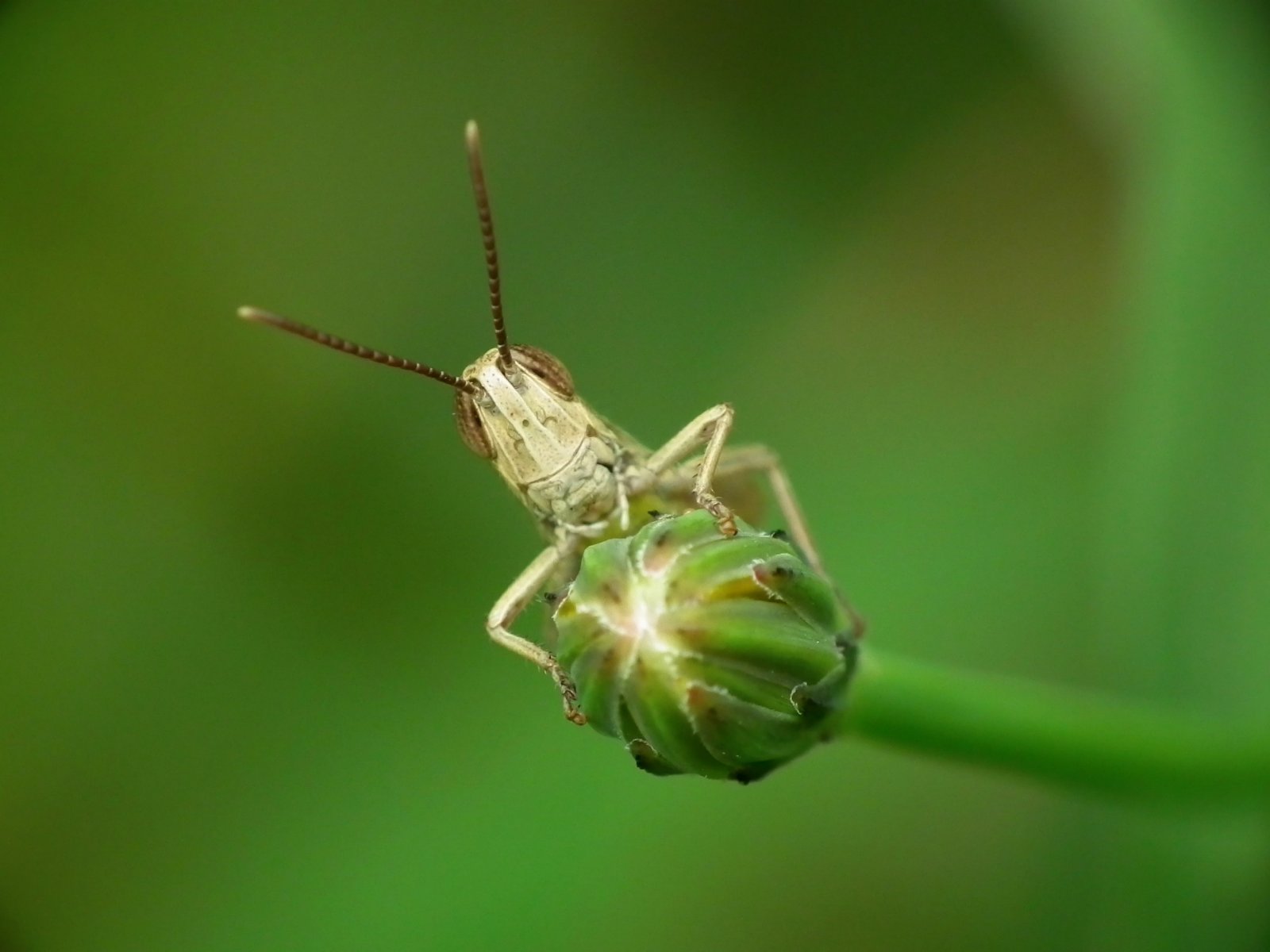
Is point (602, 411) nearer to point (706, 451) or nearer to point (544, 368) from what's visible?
point (544, 368)

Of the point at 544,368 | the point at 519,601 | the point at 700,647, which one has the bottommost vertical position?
the point at 700,647

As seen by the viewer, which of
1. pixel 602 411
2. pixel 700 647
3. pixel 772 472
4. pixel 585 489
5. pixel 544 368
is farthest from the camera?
pixel 602 411

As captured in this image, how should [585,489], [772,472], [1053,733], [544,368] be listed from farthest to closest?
1. [772,472]
2. [544,368]
3. [585,489]
4. [1053,733]

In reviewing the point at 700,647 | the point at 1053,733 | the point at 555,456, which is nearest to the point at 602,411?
the point at 555,456

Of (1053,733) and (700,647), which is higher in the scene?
(1053,733)

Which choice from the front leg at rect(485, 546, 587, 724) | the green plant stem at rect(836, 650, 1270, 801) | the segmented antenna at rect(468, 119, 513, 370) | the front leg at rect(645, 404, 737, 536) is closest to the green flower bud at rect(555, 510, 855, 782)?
the front leg at rect(645, 404, 737, 536)

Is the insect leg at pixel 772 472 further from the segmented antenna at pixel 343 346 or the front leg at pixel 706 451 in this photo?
the segmented antenna at pixel 343 346

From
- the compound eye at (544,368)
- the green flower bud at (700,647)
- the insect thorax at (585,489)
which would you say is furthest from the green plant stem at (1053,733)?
the compound eye at (544,368)
